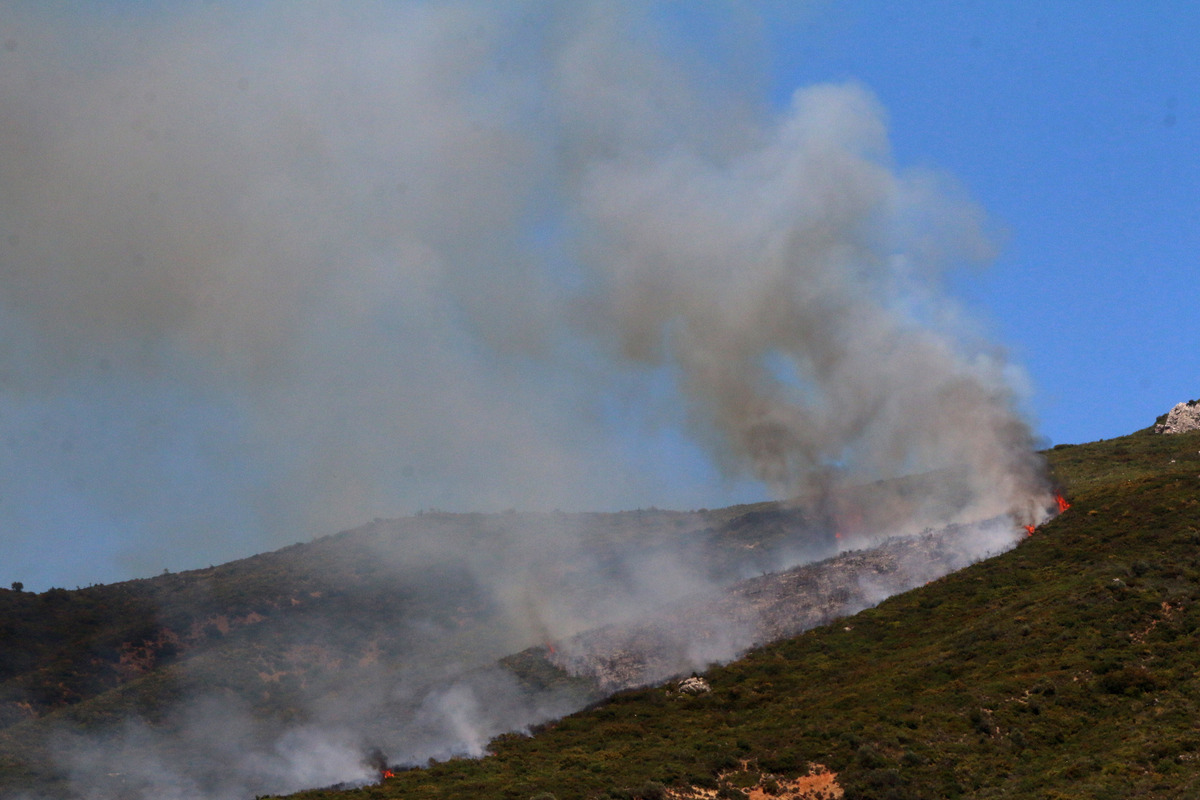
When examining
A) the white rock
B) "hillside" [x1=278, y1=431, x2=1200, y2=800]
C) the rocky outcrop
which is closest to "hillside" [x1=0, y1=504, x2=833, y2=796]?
the white rock

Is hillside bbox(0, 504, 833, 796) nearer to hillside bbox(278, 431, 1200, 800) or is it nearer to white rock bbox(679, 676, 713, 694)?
white rock bbox(679, 676, 713, 694)

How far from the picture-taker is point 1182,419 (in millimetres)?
125125

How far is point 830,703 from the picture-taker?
64.4m

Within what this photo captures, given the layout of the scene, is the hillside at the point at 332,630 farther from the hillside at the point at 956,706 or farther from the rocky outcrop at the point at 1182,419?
the rocky outcrop at the point at 1182,419

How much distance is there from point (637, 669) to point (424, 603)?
55.4 metres

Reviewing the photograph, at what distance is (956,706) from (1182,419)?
3351 inches

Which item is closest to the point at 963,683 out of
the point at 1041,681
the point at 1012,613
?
the point at 1041,681

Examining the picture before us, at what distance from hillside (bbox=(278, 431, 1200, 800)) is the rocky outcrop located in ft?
148

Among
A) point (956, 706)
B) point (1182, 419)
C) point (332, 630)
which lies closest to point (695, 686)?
point (956, 706)

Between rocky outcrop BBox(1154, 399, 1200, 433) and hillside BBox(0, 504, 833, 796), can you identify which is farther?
rocky outcrop BBox(1154, 399, 1200, 433)

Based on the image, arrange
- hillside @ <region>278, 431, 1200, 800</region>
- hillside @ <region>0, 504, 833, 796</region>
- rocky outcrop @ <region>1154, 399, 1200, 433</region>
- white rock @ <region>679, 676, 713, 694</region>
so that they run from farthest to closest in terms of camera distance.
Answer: rocky outcrop @ <region>1154, 399, 1200, 433</region> < hillside @ <region>0, 504, 833, 796</region> < white rock @ <region>679, 676, 713, 694</region> < hillside @ <region>278, 431, 1200, 800</region>

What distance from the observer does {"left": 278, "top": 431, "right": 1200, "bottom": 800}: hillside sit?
5156 cm

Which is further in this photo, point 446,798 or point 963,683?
point 963,683

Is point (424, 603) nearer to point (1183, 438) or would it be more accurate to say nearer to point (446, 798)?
point (446, 798)
